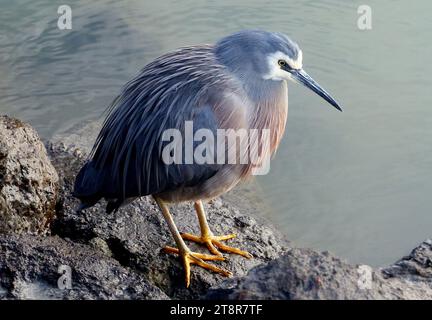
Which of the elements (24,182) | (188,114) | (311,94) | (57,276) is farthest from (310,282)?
(311,94)

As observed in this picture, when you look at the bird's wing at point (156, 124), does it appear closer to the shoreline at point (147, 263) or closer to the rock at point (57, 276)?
the shoreline at point (147, 263)

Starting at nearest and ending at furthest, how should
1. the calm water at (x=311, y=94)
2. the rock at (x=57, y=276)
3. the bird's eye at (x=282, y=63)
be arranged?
the rock at (x=57, y=276) < the bird's eye at (x=282, y=63) < the calm water at (x=311, y=94)

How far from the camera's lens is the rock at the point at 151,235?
3.99 m

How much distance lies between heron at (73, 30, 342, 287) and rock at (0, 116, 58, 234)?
242 millimetres

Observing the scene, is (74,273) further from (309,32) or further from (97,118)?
(309,32)

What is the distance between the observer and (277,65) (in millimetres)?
3938

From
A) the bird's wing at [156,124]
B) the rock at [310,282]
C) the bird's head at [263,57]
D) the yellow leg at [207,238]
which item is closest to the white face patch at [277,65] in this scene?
the bird's head at [263,57]

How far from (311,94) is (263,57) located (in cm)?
411

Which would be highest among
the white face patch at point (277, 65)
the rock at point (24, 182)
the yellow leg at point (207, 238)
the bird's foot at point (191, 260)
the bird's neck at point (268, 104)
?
the white face patch at point (277, 65)

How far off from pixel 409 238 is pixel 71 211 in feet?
10.6

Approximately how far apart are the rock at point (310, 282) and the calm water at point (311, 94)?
3.02m

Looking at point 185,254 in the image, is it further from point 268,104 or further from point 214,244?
point 268,104
